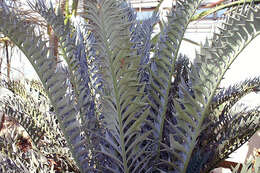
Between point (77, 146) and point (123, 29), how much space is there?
20.8 inches

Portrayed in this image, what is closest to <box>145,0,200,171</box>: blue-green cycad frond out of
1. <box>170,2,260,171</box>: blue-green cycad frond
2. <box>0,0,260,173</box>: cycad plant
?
<box>0,0,260,173</box>: cycad plant

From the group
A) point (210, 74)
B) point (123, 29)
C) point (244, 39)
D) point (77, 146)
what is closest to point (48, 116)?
point (77, 146)

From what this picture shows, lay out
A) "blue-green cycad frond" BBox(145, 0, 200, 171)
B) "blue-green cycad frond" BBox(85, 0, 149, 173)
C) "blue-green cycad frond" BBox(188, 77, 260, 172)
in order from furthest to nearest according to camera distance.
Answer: "blue-green cycad frond" BBox(188, 77, 260, 172), "blue-green cycad frond" BBox(145, 0, 200, 171), "blue-green cycad frond" BBox(85, 0, 149, 173)

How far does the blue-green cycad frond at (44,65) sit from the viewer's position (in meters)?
0.81

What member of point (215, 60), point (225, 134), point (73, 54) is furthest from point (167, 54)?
point (225, 134)

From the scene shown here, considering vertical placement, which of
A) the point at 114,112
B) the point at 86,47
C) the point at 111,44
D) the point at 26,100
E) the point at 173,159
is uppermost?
the point at 86,47

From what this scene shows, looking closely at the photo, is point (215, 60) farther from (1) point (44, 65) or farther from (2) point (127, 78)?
(1) point (44, 65)

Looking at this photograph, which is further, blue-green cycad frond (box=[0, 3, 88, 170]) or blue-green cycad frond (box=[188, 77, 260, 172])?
blue-green cycad frond (box=[188, 77, 260, 172])

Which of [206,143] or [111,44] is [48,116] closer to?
[111,44]

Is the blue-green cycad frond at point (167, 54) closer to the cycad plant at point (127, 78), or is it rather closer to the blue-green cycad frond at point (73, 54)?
the cycad plant at point (127, 78)

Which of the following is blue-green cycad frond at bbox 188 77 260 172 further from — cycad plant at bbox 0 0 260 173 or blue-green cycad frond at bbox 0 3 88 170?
blue-green cycad frond at bbox 0 3 88 170

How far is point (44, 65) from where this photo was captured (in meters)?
0.89

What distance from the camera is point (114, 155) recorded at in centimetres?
101

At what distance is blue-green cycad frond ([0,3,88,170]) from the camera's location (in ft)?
2.66
